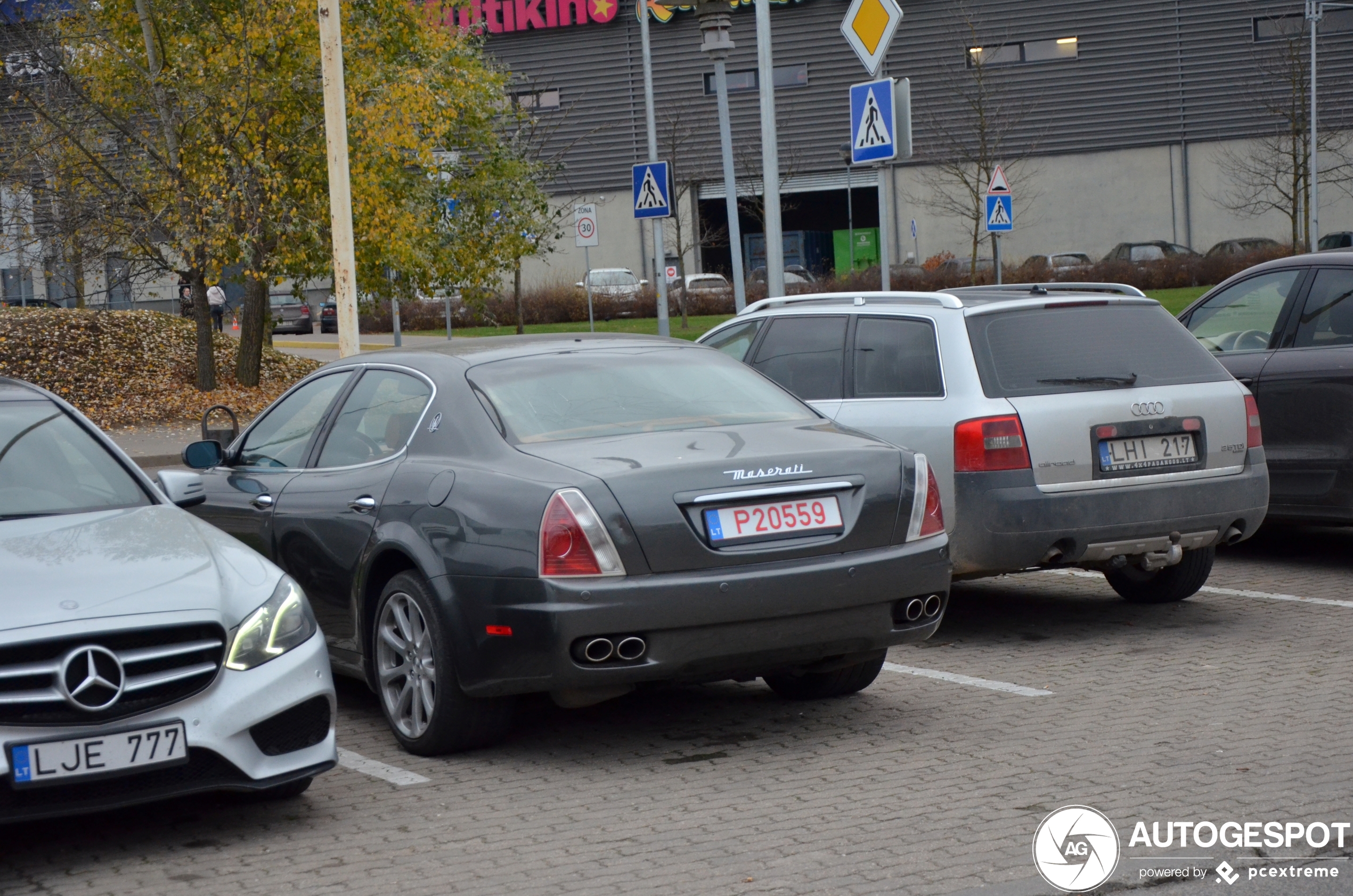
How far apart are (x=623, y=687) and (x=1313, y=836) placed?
215 cm

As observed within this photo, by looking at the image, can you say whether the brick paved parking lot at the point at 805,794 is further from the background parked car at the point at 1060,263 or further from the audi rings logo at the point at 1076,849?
the background parked car at the point at 1060,263

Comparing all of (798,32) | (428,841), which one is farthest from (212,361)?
(798,32)

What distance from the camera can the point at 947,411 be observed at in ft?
23.1

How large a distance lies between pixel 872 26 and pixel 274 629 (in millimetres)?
9544

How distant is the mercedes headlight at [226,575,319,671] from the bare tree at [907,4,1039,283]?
4484 cm

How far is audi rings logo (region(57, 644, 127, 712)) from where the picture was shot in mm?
4152

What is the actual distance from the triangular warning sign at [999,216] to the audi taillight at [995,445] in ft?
41.8

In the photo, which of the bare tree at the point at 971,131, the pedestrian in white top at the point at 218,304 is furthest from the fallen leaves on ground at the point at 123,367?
the bare tree at the point at 971,131

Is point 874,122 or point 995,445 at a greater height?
point 874,122

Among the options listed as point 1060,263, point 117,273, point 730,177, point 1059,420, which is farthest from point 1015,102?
point 1059,420

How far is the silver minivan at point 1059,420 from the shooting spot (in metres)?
6.89

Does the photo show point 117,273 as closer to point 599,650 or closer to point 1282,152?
point 599,650

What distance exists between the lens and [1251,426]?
7.45 metres

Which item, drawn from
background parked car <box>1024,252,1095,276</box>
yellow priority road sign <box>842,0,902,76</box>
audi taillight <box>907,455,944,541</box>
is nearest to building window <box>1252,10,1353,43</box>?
background parked car <box>1024,252,1095,276</box>
